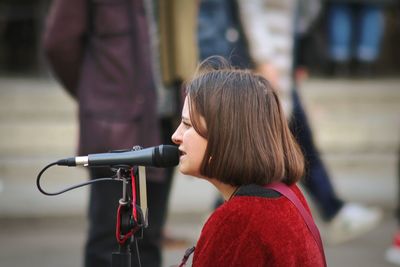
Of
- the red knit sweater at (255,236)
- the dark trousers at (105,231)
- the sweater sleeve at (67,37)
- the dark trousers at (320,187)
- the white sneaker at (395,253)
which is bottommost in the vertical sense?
the white sneaker at (395,253)

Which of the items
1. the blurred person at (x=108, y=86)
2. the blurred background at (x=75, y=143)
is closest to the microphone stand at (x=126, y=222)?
the blurred person at (x=108, y=86)

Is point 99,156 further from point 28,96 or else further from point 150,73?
point 28,96

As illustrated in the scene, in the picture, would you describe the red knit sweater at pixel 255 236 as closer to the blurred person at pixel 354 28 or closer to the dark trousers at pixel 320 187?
the dark trousers at pixel 320 187

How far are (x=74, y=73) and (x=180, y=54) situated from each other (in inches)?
23.9

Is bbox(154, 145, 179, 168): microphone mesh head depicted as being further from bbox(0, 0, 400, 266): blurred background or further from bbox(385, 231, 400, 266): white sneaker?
bbox(385, 231, 400, 266): white sneaker

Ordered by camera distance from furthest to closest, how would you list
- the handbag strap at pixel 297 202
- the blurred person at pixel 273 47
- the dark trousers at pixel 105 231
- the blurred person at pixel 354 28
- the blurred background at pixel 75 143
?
the blurred person at pixel 354 28 → the blurred background at pixel 75 143 → the blurred person at pixel 273 47 → the dark trousers at pixel 105 231 → the handbag strap at pixel 297 202

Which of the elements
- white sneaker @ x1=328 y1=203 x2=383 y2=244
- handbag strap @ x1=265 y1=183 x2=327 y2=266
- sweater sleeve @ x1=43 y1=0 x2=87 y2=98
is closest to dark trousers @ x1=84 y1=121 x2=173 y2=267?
sweater sleeve @ x1=43 y1=0 x2=87 y2=98

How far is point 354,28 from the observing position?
34.4 feet

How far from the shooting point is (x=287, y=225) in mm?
2539

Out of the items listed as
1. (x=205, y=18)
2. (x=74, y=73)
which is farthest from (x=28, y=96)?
(x=74, y=73)

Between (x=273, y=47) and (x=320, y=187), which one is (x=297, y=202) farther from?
(x=320, y=187)

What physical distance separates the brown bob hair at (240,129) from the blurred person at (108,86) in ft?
4.54

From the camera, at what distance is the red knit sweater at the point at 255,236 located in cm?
249

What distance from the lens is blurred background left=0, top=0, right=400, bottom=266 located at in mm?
6195
